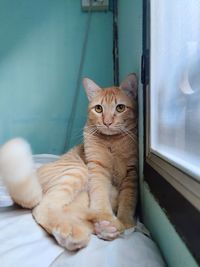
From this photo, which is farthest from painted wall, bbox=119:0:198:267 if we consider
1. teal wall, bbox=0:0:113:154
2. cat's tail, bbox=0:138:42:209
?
teal wall, bbox=0:0:113:154

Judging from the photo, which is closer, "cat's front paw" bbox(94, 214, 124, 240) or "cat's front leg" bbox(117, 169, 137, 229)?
"cat's front paw" bbox(94, 214, 124, 240)

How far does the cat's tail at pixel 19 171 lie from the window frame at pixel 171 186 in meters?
0.33

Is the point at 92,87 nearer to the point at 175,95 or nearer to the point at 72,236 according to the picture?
the point at 175,95

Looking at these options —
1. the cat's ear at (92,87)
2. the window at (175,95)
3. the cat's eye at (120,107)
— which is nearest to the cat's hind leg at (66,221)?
the window at (175,95)

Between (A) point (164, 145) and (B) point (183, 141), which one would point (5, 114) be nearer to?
(A) point (164, 145)

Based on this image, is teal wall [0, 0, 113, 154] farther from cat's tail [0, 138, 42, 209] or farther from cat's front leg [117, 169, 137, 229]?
cat's tail [0, 138, 42, 209]

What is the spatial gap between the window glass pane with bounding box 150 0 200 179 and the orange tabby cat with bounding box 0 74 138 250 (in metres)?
0.23

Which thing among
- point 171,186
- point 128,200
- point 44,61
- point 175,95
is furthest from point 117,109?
point 44,61

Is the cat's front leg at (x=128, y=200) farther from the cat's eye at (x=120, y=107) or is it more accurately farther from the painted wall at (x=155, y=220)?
the cat's eye at (x=120, y=107)

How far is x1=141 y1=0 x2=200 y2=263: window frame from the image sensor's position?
1.44 feet

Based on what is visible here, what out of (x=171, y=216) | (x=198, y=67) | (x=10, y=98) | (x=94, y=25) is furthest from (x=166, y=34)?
(x=10, y=98)

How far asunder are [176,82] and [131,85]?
1.45 ft

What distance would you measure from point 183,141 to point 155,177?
164mm

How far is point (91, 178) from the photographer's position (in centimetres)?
102
